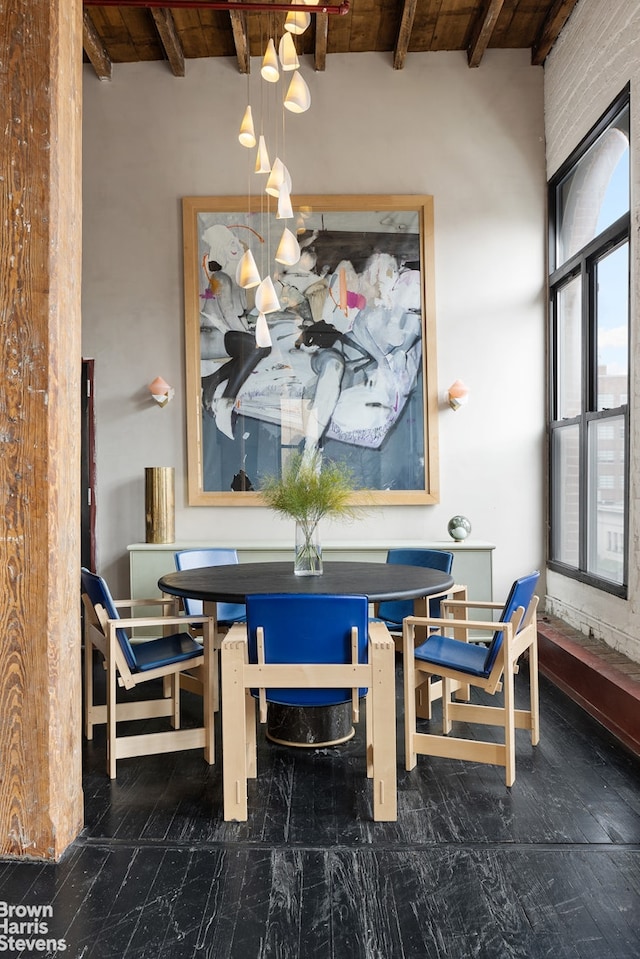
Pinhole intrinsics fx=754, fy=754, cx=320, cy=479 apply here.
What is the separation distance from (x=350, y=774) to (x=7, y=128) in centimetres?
301

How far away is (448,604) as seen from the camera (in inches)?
160

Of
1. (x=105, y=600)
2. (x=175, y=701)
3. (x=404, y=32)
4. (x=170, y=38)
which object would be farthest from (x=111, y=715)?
(x=404, y=32)

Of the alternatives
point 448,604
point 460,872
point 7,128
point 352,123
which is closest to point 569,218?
point 352,123

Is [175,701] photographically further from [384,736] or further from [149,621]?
[384,736]

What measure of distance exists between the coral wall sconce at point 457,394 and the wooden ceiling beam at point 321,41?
2.84m

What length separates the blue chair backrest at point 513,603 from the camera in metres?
3.33

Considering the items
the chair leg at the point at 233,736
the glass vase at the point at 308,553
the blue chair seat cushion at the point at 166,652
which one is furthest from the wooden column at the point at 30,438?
the glass vase at the point at 308,553

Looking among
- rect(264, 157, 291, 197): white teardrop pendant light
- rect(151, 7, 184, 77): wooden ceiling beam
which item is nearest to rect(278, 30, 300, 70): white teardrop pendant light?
→ rect(264, 157, 291, 197): white teardrop pendant light

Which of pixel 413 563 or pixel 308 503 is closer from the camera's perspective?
pixel 308 503

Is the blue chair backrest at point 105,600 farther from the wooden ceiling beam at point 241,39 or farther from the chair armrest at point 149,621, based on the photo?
the wooden ceiling beam at point 241,39

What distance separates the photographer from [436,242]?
6.26 meters

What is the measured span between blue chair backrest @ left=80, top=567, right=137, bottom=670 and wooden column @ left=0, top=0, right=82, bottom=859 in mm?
763

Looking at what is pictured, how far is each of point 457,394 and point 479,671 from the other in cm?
316

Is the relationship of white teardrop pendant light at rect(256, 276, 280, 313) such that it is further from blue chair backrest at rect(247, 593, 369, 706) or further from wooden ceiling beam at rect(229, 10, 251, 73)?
wooden ceiling beam at rect(229, 10, 251, 73)
